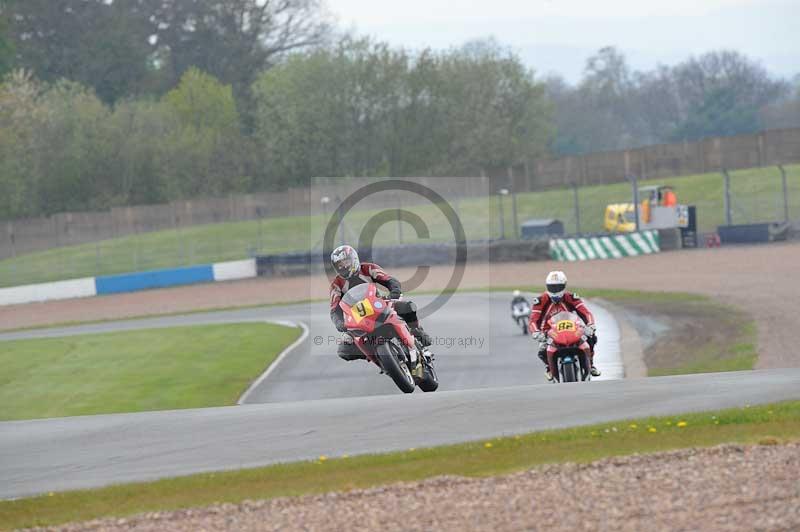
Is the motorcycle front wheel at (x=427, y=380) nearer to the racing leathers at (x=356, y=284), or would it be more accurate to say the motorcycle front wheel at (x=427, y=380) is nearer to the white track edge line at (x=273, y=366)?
the racing leathers at (x=356, y=284)

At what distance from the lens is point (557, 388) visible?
12594 mm

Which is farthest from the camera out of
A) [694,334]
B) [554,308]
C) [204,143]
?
[204,143]

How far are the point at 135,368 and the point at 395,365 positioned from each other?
11988mm

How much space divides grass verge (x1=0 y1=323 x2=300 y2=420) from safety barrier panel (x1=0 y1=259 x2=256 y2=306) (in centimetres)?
1562

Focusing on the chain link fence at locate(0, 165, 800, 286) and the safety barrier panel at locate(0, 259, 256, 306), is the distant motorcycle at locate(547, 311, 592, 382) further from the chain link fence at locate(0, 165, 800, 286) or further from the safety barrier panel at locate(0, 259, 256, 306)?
the safety barrier panel at locate(0, 259, 256, 306)

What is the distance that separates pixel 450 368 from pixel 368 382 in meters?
2.07

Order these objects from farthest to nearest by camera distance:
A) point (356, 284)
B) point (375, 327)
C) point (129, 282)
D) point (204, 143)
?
point (204, 143) < point (129, 282) < point (356, 284) < point (375, 327)

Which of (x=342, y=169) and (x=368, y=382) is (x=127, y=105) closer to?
(x=342, y=169)

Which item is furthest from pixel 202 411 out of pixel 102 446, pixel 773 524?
pixel 773 524

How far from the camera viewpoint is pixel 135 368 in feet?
79.7

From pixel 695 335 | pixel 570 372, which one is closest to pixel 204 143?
pixel 695 335

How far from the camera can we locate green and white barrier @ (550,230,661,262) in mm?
41938

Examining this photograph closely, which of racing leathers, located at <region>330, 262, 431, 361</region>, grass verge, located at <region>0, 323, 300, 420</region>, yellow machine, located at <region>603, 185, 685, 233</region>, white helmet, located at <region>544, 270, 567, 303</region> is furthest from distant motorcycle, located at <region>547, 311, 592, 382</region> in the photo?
yellow machine, located at <region>603, 185, 685, 233</region>

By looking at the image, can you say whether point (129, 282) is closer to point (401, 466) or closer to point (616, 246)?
point (616, 246)
